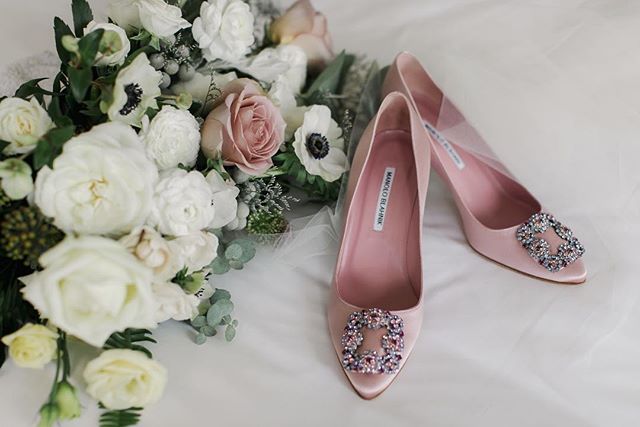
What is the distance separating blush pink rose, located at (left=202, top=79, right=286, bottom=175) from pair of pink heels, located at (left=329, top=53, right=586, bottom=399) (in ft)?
0.53

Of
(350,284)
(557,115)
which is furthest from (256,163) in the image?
(557,115)

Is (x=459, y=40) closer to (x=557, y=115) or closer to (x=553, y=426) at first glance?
(x=557, y=115)

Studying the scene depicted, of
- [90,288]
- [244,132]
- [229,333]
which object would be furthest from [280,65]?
[90,288]

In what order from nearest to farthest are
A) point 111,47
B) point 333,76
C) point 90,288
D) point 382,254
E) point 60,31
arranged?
point 90,288 → point 111,47 → point 60,31 → point 382,254 → point 333,76

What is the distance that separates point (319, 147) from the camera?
0.93 metres

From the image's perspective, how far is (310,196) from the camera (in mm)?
998

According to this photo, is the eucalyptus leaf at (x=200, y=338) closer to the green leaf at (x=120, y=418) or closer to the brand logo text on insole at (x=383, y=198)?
the green leaf at (x=120, y=418)

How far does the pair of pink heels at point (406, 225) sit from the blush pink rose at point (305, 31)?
0.13m

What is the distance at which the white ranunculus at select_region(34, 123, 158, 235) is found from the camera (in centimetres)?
59

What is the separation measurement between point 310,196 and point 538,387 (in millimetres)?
426

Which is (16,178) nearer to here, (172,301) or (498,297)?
(172,301)

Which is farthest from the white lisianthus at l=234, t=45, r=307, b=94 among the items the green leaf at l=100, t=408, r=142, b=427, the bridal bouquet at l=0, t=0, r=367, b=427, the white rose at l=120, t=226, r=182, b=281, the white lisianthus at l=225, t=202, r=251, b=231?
the green leaf at l=100, t=408, r=142, b=427

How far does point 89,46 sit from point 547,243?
26.3 inches

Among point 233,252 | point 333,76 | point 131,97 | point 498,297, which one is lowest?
point 498,297
